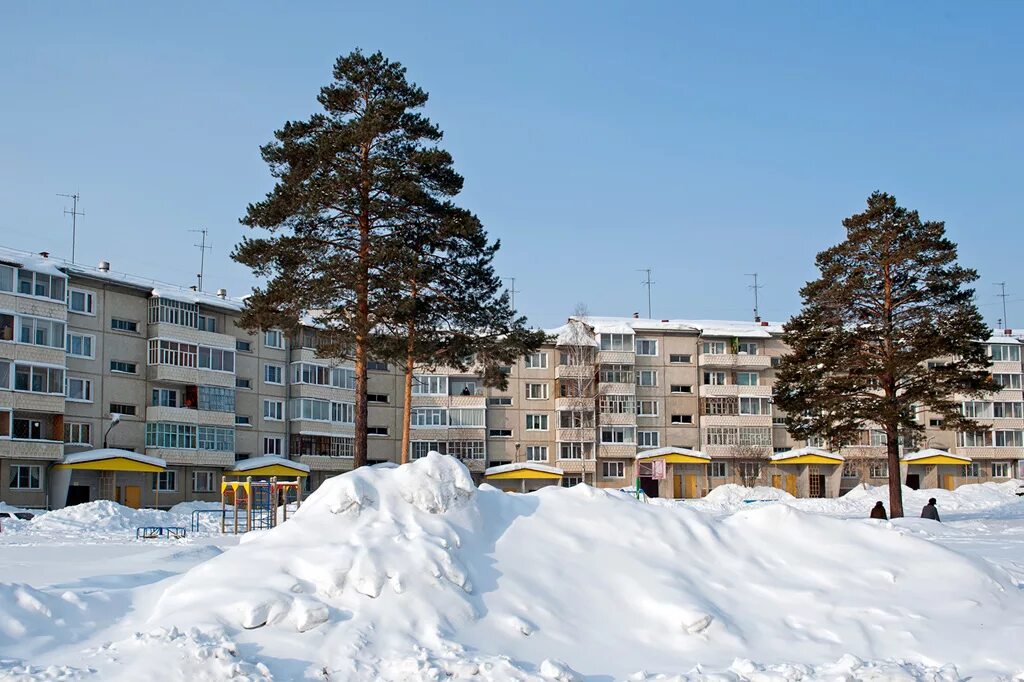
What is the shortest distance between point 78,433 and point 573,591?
50597 millimetres

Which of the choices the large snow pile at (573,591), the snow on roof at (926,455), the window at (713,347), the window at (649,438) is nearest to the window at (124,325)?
the window at (649,438)

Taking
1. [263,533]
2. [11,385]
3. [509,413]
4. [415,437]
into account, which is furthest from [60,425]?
[263,533]

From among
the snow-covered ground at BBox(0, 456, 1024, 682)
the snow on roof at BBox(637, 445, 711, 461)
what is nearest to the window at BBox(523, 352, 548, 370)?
the snow on roof at BBox(637, 445, 711, 461)

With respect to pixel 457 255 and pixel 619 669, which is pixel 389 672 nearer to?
pixel 619 669

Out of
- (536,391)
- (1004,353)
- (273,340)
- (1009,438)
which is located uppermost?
(1004,353)

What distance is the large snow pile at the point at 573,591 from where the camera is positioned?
12.8 metres

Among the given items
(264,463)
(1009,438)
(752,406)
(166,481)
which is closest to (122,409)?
(166,481)

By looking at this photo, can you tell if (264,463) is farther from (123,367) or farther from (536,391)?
(536,391)

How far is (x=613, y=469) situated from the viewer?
8200 centimetres

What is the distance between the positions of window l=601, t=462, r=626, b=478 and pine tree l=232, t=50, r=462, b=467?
48.0m

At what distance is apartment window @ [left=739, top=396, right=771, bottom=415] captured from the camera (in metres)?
84.5

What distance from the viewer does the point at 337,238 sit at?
35.3 metres

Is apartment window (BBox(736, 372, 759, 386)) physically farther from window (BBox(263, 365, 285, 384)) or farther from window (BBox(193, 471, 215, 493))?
window (BBox(193, 471, 215, 493))

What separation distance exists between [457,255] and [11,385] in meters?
30.0
